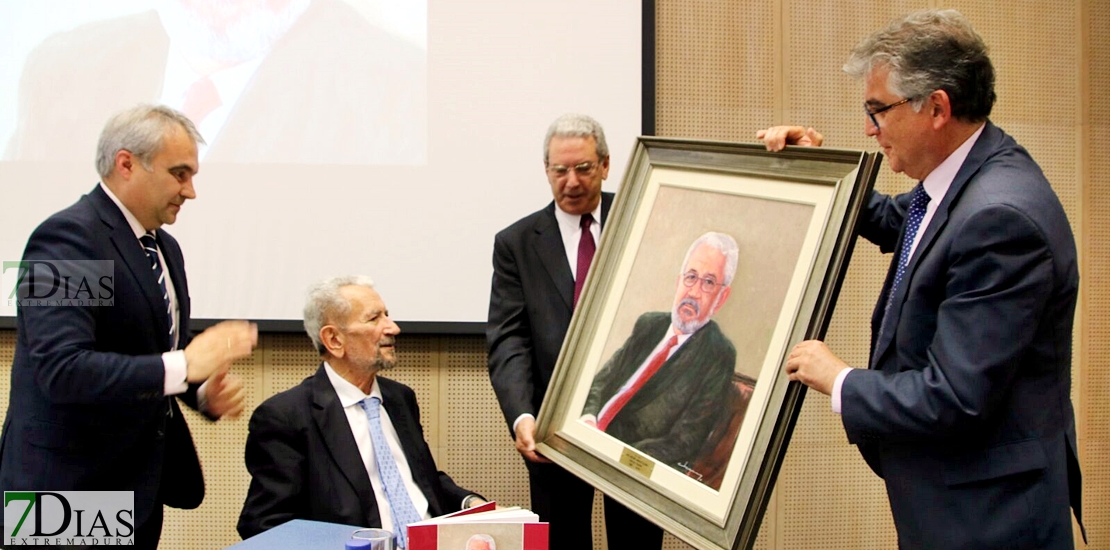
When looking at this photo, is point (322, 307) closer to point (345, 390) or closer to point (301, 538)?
point (345, 390)

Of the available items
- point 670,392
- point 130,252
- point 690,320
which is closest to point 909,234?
point 690,320

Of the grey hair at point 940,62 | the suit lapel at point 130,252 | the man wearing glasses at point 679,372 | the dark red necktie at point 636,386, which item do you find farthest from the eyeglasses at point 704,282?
the suit lapel at point 130,252

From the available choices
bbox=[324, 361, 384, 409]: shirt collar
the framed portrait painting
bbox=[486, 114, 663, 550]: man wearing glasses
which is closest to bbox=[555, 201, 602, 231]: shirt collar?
bbox=[486, 114, 663, 550]: man wearing glasses

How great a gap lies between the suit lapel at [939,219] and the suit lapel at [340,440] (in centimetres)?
155

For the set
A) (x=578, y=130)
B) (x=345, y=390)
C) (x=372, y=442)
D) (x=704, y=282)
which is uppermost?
(x=578, y=130)

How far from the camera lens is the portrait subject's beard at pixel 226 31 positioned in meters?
3.80

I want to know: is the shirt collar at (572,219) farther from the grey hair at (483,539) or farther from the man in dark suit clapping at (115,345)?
the grey hair at (483,539)

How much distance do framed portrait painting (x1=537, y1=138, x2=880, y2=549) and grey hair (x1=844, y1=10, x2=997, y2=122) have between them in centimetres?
20

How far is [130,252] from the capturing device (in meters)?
2.40

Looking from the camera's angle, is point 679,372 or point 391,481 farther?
point 391,481

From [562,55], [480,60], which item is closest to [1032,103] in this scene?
[562,55]

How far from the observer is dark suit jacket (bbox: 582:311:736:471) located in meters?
2.17

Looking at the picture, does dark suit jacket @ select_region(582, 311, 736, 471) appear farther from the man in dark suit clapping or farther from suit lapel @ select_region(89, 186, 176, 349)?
suit lapel @ select_region(89, 186, 176, 349)

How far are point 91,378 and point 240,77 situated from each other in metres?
1.96
